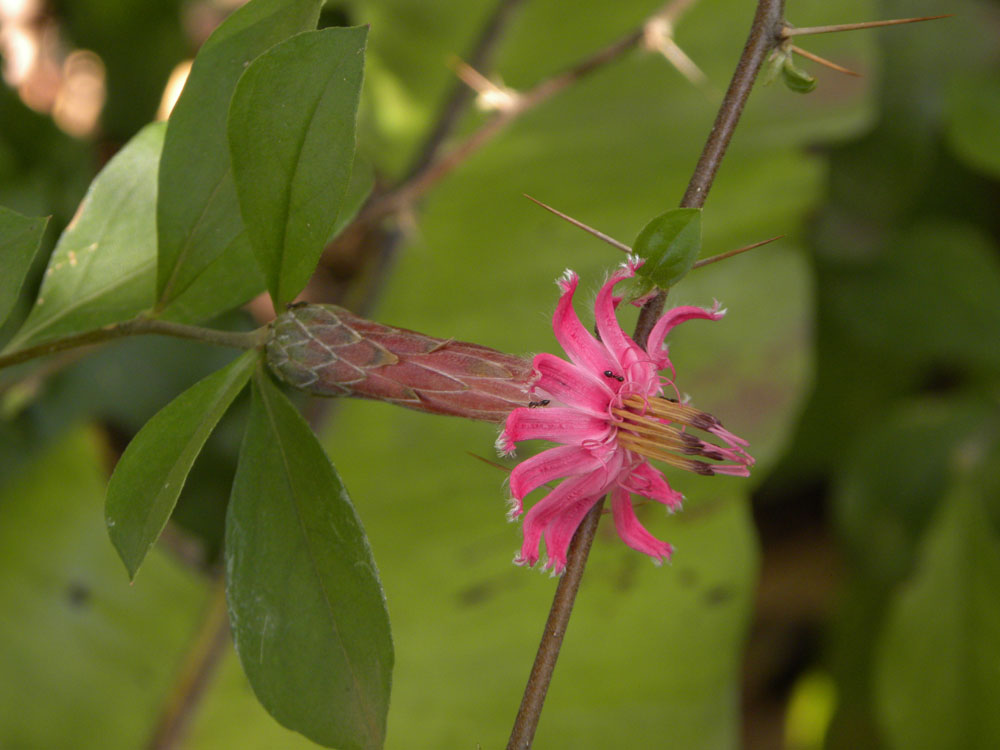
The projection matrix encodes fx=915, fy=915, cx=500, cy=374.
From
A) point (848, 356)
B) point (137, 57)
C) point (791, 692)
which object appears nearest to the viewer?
point (137, 57)

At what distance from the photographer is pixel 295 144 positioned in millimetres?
453

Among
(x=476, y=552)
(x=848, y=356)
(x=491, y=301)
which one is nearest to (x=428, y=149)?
(x=491, y=301)

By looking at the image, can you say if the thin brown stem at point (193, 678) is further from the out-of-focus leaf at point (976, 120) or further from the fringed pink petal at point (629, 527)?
the out-of-focus leaf at point (976, 120)

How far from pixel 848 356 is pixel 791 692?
613 millimetres

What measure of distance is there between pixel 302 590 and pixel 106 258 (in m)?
0.27

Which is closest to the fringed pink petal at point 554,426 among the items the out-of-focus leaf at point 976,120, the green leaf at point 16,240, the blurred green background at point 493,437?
the green leaf at point 16,240

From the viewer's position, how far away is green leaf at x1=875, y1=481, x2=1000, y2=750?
114cm

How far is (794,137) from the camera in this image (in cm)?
117

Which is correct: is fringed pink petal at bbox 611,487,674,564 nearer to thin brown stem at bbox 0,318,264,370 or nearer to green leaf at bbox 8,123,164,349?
thin brown stem at bbox 0,318,264,370

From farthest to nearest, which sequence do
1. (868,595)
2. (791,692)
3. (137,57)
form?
(791,692)
(868,595)
(137,57)

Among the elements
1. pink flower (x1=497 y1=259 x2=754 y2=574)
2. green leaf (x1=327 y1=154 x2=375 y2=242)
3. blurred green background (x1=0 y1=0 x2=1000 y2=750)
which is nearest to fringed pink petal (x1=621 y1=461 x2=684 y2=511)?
pink flower (x1=497 y1=259 x2=754 y2=574)

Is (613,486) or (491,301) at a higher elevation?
(613,486)

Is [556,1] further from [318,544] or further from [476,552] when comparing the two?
[318,544]

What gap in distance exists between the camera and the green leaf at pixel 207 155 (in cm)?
49
